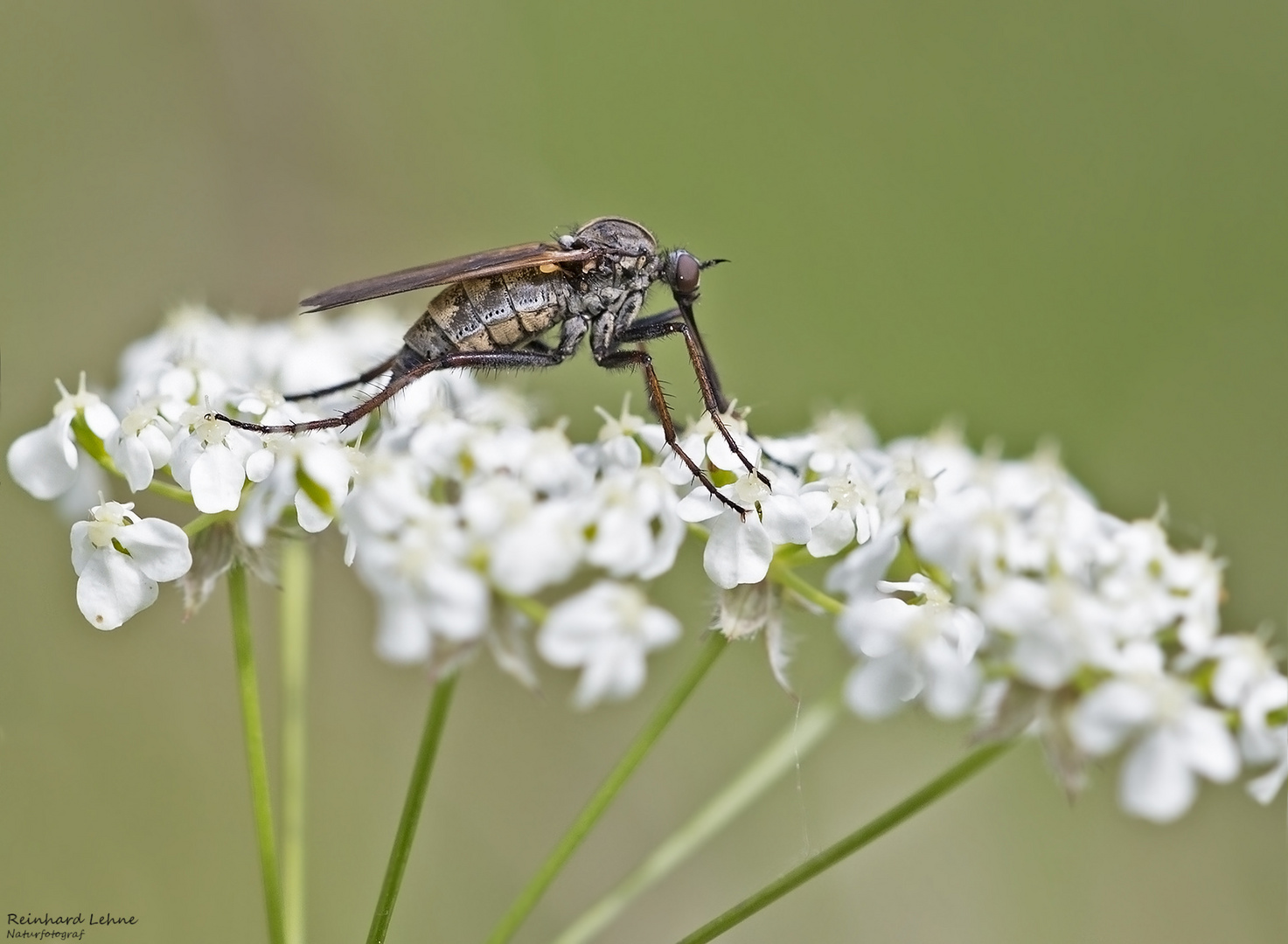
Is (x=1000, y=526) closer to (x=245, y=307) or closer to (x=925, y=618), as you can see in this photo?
(x=925, y=618)

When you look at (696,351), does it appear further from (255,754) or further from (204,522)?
(255,754)

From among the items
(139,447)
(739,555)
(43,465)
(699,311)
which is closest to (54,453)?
(43,465)

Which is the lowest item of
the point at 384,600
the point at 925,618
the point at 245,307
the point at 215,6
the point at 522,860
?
the point at 522,860

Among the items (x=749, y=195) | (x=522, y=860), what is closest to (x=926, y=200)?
(x=749, y=195)

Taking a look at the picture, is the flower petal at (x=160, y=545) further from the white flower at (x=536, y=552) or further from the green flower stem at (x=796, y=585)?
the green flower stem at (x=796, y=585)

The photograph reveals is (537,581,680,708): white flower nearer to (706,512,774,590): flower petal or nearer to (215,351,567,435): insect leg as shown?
(706,512,774,590): flower petal
